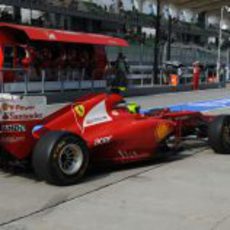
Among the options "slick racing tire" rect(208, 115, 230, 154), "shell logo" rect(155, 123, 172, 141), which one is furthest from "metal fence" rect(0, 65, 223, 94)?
"shell logo" rect(155, 123, 172, 141)

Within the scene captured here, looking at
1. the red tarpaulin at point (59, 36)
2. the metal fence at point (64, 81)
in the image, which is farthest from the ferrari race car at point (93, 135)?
the red tarpaulin at point (59, 36)

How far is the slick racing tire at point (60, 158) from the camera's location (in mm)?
7242

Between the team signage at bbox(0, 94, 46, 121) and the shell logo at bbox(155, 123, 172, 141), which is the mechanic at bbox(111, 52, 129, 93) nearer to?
the shell logo at bbox(155, 123, 172, 141)

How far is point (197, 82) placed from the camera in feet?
121

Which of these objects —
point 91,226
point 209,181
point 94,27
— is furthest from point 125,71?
point 91,226

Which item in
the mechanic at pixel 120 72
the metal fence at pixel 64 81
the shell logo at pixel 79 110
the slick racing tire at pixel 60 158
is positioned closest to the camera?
the slick racing tire at pixel 60 158

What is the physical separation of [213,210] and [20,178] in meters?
2.61

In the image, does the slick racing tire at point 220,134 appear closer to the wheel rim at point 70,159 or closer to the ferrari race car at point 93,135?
the ferrari race car at point 93,135

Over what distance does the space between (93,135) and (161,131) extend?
3.93ft

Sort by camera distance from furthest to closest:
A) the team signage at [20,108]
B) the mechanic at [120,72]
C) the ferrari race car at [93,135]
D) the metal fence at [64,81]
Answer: the mechanic at [120,72]
the metal fence at [64,81]
the team signage at [20,108]
the ferrari race car at [93,135]

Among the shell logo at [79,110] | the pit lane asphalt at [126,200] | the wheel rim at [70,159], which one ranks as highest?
the shell logo at [79,110]

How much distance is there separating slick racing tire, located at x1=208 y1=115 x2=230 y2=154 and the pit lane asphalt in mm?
895

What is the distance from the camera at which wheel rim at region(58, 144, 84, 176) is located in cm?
739

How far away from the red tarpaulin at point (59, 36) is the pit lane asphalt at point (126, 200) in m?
17.4
